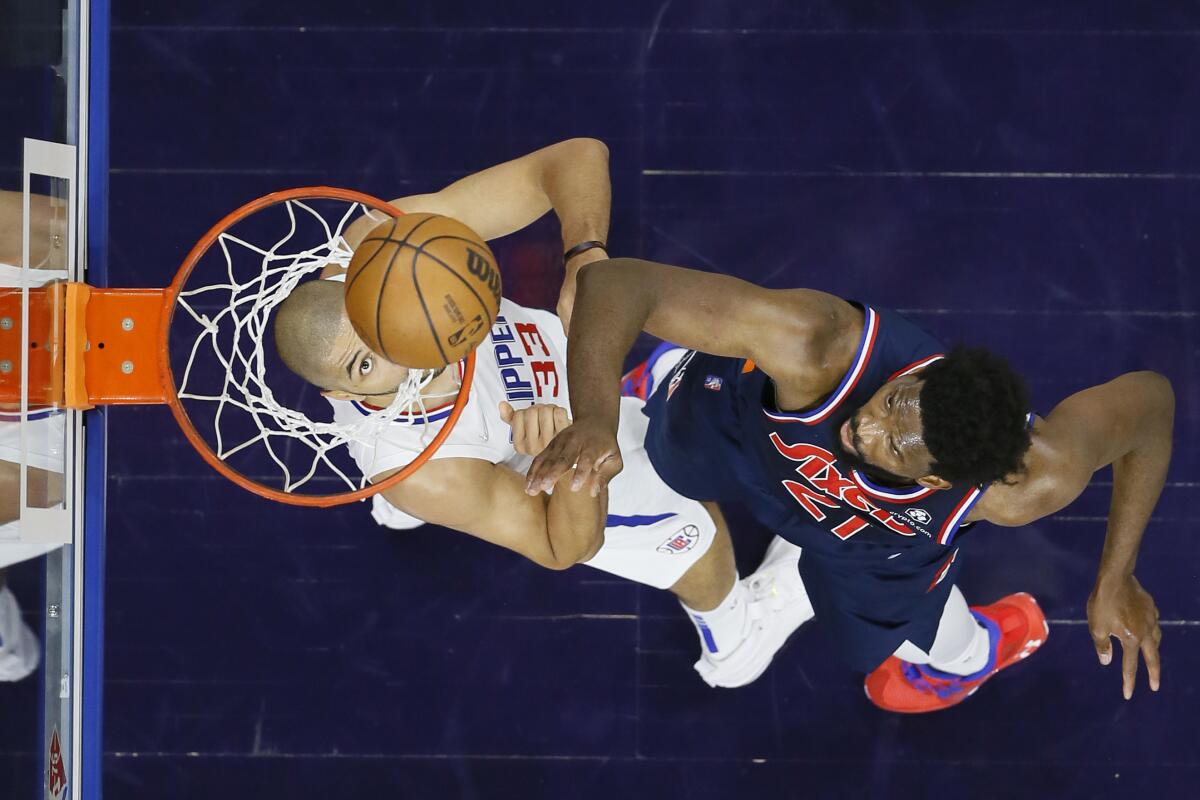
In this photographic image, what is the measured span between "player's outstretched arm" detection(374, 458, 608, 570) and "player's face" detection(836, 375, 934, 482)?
0.60 meters

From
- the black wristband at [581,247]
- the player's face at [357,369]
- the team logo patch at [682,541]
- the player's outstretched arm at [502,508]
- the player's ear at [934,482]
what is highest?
the black wristband at [581,247]

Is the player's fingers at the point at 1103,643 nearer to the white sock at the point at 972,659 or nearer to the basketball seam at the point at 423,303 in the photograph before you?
the white sock at the point at 972,659

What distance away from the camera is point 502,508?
2510 millimetres

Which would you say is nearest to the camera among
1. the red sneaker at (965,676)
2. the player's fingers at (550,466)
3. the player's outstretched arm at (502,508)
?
the player's fingers at (550,466)

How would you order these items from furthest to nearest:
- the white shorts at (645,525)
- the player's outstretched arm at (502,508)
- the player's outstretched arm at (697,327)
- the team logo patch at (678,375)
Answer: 1. the white shorts at (645,525)
2. the team logo patch at (678,375)
3. the player's outstretched arm at (502,508)
4. the player's outstretched arm at (697,327)

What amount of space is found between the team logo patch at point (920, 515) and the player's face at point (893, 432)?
0.17 m

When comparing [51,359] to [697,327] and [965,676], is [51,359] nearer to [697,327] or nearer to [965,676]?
[697,327]

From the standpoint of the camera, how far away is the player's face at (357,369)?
230cm

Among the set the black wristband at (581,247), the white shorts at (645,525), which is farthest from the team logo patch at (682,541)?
the black wristband at (581,247)

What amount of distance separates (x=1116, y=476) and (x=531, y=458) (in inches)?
53.8

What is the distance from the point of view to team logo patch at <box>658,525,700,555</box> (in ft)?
9.55

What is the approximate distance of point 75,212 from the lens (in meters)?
2.24

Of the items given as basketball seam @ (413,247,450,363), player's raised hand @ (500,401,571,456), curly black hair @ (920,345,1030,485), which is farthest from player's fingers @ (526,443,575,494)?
curly black hair @ (920,345,1030,485)

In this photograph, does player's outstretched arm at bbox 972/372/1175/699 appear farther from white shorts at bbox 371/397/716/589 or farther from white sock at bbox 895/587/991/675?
white shorts at bbox 371/397/716/589
